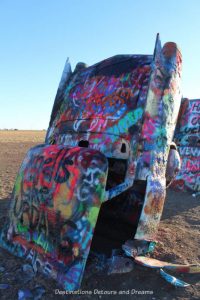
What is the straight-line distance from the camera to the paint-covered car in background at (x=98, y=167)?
4297 millimetres

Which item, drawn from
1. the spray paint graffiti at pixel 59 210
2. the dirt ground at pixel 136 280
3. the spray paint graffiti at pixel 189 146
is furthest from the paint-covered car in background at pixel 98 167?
the spray paint graffiti at pixel 189 146

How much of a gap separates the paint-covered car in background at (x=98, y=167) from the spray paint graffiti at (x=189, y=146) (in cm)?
576

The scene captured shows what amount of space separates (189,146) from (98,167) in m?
7.91

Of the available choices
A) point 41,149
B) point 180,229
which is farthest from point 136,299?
point 180,229

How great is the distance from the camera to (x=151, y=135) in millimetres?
4988

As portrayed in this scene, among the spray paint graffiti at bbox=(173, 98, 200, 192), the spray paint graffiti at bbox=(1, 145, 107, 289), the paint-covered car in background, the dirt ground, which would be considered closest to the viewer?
the dirt ground

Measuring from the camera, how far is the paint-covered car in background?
14.1 ft

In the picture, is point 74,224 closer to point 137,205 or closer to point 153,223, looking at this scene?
point 153,223

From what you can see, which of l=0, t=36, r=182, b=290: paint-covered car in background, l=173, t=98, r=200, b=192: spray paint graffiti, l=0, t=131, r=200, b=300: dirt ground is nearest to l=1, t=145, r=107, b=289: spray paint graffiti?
l=0, t=36, r=182, b=290: paint-covered car in background

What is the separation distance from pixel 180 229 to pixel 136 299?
2887mm

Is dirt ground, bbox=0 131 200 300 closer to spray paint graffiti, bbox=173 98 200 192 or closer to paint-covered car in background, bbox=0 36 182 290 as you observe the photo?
paint-covered car in background, bbox=0 36 182 290

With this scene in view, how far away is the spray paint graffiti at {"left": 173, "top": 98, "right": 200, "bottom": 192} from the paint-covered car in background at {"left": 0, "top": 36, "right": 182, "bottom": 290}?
5.76m

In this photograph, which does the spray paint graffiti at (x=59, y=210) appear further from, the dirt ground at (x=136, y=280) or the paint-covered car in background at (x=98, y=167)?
the dirt ground at (x=136, y=280)

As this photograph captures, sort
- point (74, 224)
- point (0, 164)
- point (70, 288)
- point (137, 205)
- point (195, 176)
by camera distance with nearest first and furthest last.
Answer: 1. point (70, 288)
2. point (74, 224)
3. point (137, 205)
4. point (195, 176)
5. point (0, 164)
